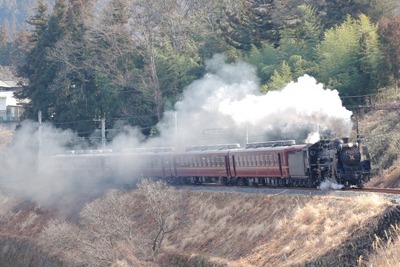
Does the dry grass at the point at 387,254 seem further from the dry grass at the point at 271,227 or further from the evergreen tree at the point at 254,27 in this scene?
the evergreen tree at the point at 254,27

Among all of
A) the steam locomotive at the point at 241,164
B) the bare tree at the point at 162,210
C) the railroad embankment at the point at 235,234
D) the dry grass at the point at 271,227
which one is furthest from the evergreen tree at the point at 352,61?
the bare tree at the point at 162,210

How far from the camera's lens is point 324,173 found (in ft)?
117

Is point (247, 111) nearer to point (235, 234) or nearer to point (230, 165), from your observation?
point (230, 165)

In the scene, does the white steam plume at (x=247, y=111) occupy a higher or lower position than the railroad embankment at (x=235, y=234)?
higher

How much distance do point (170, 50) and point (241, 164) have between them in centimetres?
2713

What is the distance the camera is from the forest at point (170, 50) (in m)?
56.2

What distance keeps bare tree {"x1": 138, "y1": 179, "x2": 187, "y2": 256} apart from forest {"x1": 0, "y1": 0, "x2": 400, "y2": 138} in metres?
17.2

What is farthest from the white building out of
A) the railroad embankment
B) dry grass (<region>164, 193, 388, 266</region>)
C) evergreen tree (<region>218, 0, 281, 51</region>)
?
dry grass (<region>164, 193, 388, 266</region>)

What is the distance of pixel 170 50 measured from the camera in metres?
68.5

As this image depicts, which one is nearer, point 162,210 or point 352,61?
point 162,210

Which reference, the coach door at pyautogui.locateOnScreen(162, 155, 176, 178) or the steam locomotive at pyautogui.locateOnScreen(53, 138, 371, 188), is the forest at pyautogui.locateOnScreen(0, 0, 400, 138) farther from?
the coach door at pyautogui.locateOnScreen(162, 155, 176, 178)

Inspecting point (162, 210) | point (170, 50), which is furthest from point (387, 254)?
point (170, 50)

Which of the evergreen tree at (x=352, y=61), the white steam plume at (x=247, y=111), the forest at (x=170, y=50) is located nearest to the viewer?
the white steam plume at (x=247, y=111)

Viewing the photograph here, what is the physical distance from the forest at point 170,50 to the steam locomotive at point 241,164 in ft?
27.9
